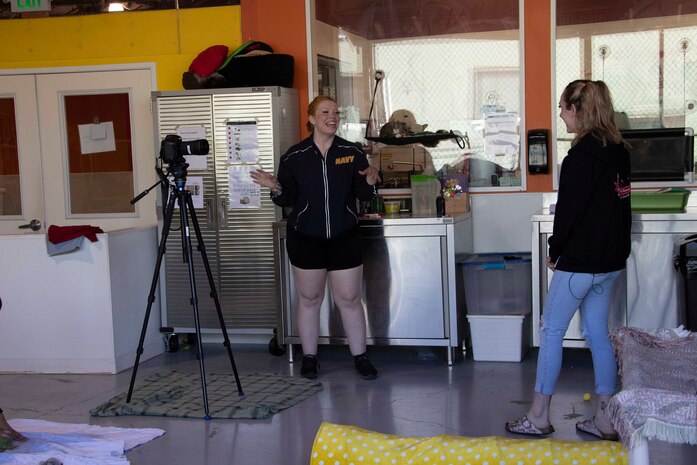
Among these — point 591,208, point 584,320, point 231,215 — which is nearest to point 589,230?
point 591,208

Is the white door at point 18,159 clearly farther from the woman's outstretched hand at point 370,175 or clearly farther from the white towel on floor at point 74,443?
the woman's outstretched hand at point 370,175

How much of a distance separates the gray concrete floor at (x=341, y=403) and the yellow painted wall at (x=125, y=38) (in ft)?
7.19

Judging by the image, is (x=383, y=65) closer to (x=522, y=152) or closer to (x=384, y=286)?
(x=522, y=152)

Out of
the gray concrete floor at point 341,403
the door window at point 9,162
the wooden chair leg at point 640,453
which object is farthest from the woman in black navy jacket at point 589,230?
the door window at point 9,162

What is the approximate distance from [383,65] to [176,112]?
1511 millimetres

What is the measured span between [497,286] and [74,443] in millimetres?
2781

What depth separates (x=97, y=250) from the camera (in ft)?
19.1

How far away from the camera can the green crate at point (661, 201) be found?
5.35 metres

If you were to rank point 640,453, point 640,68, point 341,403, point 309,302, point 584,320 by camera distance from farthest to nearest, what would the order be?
point 640,68 → point 309,302 → point 341,403 → point 584,320 → point 640,453

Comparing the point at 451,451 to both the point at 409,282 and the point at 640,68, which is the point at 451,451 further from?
the point at 640,68

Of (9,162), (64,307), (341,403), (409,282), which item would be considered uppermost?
(9,162)

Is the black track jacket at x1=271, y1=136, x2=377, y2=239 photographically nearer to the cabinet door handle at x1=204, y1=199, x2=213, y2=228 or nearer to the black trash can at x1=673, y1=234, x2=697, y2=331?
the cabinet door handle at x1=204, y1=199, x2=213, y2=228

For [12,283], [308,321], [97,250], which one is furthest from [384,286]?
[12,283]

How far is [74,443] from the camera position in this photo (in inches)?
167
